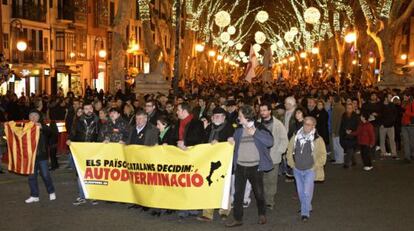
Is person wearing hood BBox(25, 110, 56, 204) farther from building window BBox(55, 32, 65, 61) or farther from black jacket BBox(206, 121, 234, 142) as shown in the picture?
building window BBox(55, 32, 65, 61)

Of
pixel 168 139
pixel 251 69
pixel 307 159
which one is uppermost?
pixel 251 69

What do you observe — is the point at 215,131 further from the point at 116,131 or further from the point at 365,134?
the point at 365,134

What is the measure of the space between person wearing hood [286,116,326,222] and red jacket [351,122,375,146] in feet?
18.9

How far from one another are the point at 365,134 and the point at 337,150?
1197 millimetres

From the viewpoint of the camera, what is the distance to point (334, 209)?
1110 cm

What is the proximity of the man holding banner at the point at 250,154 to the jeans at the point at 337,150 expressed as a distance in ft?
24.0

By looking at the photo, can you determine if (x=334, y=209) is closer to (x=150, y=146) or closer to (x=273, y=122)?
(x=273, y=122)

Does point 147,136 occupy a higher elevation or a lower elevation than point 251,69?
lower

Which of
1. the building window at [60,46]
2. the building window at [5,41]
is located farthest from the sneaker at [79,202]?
the building window at [60,46]

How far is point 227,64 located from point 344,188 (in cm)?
9954

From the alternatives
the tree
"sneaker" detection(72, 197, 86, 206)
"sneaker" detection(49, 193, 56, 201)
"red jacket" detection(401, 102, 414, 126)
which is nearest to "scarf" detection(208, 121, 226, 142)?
"sneaker" detection(72, 197, 86, 206)

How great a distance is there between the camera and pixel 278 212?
10859 mm

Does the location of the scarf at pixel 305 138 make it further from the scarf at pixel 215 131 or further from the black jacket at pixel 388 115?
the black jacket at pixel 388 115

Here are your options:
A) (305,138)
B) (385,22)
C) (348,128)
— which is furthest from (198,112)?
(385,22)
